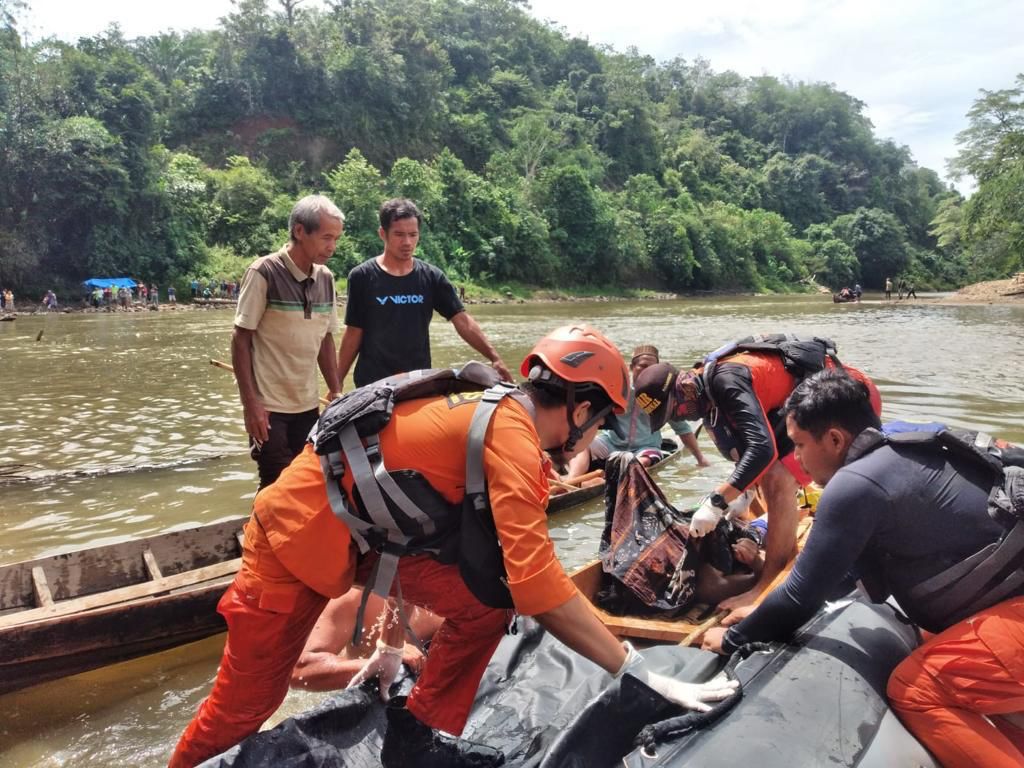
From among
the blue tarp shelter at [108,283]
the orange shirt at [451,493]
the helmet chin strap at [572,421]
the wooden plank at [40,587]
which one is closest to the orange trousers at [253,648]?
the orange shirt at [451,493]

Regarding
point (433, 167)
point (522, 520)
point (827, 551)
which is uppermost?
point (433, 167)

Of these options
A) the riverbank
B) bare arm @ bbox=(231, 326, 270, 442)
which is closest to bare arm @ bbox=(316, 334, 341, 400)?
bare arm @ bbox=(231, 326, 270, 442)

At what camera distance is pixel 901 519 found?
2260 mm

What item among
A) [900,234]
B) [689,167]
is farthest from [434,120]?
[900,234]

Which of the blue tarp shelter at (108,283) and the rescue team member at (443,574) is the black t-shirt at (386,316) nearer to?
the rescue team member at (443,574)

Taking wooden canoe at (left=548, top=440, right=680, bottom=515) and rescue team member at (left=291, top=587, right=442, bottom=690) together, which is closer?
rescue team member at (left=291, top=587, right=442, bottom=690)

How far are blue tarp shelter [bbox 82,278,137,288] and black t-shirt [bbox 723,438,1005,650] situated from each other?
3864 centimetres

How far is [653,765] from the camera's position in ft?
6.63

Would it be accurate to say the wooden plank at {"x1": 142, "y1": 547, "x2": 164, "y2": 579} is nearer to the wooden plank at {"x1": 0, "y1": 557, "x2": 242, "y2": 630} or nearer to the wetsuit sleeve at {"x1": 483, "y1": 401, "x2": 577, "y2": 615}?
the wooden plank at {"x1": 0, "y1": 557, "x2": 242, "y2": 630}

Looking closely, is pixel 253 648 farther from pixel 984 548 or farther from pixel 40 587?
pixel 40 587

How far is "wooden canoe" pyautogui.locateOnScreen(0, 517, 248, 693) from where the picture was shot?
356 cm

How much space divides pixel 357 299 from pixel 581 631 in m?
3.17

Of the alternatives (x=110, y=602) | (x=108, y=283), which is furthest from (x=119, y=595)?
(x=108, y=283)

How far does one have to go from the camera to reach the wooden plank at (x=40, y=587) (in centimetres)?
404
